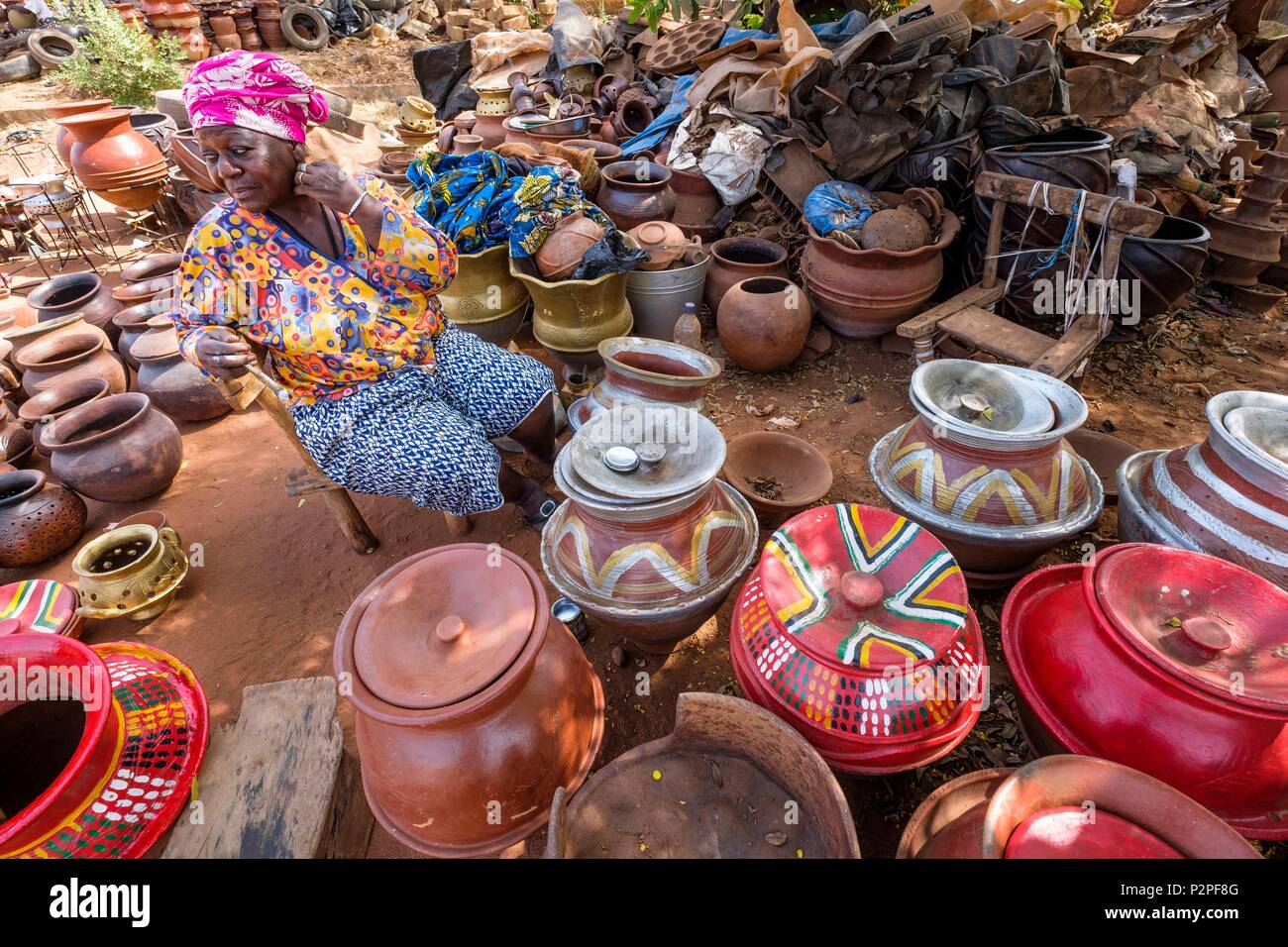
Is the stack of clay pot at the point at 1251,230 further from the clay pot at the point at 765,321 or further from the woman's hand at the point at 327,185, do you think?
the woman's hand at the point at 327,185

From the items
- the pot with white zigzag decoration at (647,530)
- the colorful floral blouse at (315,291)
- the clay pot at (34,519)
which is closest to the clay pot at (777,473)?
the pot with white zigzag decoration at (647,530)

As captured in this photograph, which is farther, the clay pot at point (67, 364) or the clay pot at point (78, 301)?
the clay pot at point (78, 301)

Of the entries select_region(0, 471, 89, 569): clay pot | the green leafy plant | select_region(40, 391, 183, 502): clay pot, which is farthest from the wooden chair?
the green leafy plant

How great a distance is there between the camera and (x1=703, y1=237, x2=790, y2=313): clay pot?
16.1 feet

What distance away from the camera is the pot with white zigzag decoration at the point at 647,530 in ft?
7.31

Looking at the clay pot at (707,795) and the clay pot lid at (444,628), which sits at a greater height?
the clay pot lid at (444,628)

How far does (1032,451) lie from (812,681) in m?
1.45

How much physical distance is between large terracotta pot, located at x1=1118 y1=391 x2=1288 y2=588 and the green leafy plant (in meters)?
15.0

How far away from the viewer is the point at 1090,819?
131 centimetres

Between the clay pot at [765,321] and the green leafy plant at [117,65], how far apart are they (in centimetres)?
1224

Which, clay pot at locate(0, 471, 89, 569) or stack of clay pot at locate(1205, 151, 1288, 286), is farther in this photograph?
stack of clay pot at locate(1205, 151, 1288, 286)

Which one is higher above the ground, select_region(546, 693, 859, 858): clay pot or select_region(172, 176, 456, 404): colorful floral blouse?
select_region(172, 176, 456, 404): colorful floral blouse

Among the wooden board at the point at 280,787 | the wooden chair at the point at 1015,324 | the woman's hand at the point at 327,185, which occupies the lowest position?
the wooden board at the point at 280,787

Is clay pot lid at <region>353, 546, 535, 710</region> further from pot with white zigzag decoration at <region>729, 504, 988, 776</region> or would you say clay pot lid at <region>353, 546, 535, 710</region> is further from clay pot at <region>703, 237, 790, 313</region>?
clay pot at <region>703, 237, 790, 313</region>
